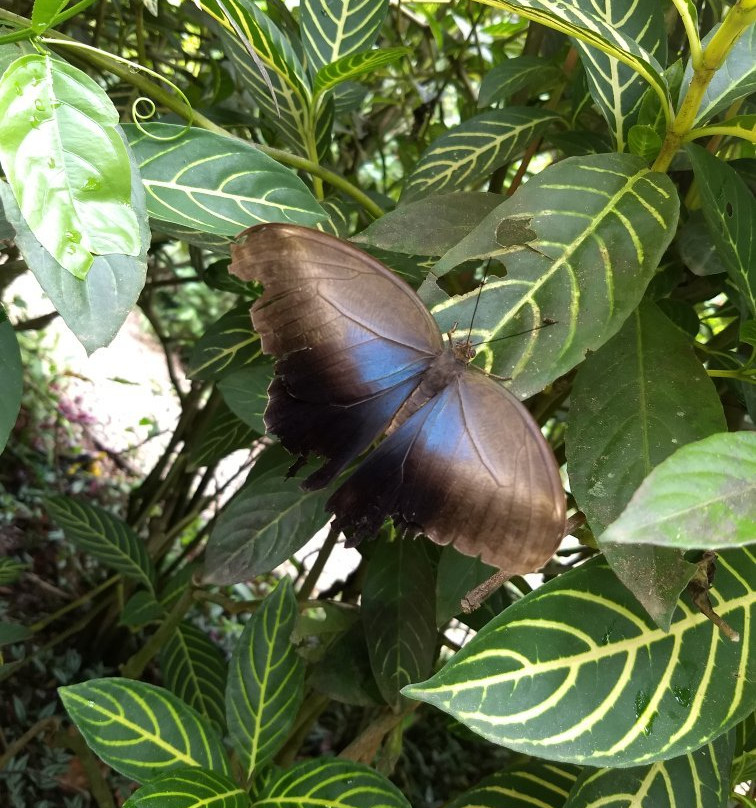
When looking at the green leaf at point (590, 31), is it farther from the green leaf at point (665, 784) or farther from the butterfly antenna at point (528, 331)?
the green leaf at point (665, 784)

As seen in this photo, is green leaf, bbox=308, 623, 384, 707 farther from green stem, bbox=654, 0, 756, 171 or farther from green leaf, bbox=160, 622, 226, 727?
green stem, bbox=654, 0, 756, 171

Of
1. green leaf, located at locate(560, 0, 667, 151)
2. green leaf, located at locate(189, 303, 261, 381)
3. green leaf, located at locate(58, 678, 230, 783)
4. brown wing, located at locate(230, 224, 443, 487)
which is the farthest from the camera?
green leaf, located at locate(189, 303, 261, 381)

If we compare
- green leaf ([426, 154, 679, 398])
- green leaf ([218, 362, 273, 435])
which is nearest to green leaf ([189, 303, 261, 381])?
green leaf ([218, 362, 273, 435])

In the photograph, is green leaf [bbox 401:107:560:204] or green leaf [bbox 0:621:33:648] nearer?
green leaf [bbox 401:107:560:204]

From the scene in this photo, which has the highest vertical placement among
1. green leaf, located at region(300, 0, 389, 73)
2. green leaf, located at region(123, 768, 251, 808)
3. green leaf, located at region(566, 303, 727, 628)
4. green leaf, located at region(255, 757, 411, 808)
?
green leaf, located at region(300, 0, 389, 73)

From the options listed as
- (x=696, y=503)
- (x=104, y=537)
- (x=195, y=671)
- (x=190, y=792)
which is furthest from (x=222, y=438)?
(x=696, y=503)

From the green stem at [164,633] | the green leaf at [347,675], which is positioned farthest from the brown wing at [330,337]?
the green stem at [164,633]

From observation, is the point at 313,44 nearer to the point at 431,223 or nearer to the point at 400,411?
the point at 431,223
